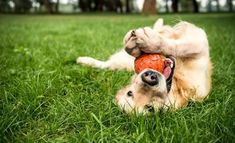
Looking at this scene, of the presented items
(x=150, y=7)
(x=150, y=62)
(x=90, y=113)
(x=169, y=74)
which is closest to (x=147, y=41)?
(x=150, y=62)

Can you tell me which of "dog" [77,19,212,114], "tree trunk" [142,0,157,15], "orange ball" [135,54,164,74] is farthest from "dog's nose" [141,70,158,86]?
"tree trunk" [142,0,157,15]

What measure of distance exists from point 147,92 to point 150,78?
14 cm

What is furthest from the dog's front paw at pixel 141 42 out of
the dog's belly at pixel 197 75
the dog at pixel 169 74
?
the dog's belly at pixel 197 75

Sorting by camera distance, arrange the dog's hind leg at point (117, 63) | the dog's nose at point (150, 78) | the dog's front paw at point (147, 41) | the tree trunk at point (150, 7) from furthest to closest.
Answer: the tree trunk at point (150, 7) < the dog's hind leg at point (117, 63) < the dog's front paw at point (147, 41) < the dog's nose at point (150, 78)

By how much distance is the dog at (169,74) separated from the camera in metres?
2.79

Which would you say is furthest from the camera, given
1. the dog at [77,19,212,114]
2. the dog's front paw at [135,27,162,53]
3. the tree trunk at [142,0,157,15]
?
the tree trunk at [142,0,157,15]

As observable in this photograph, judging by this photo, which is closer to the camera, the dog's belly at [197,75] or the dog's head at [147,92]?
the dog's head at [147,92]

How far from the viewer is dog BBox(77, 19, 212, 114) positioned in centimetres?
279

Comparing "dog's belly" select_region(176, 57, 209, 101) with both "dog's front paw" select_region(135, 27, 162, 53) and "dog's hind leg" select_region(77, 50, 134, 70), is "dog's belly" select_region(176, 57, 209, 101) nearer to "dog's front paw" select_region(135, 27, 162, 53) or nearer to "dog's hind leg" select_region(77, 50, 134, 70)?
"dog's front paw" select_region(135, 27, 162, 53)

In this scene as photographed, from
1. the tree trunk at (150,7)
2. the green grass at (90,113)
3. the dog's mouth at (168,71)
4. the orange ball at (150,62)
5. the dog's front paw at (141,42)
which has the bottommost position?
the tree trunk at (150,7)

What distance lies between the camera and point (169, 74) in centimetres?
311

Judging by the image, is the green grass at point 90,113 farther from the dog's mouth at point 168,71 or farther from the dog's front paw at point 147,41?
the dog's front paw at point 147,41

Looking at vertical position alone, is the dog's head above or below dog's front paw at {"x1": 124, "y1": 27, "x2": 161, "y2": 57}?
below

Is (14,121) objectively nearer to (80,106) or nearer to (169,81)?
(80,106)
